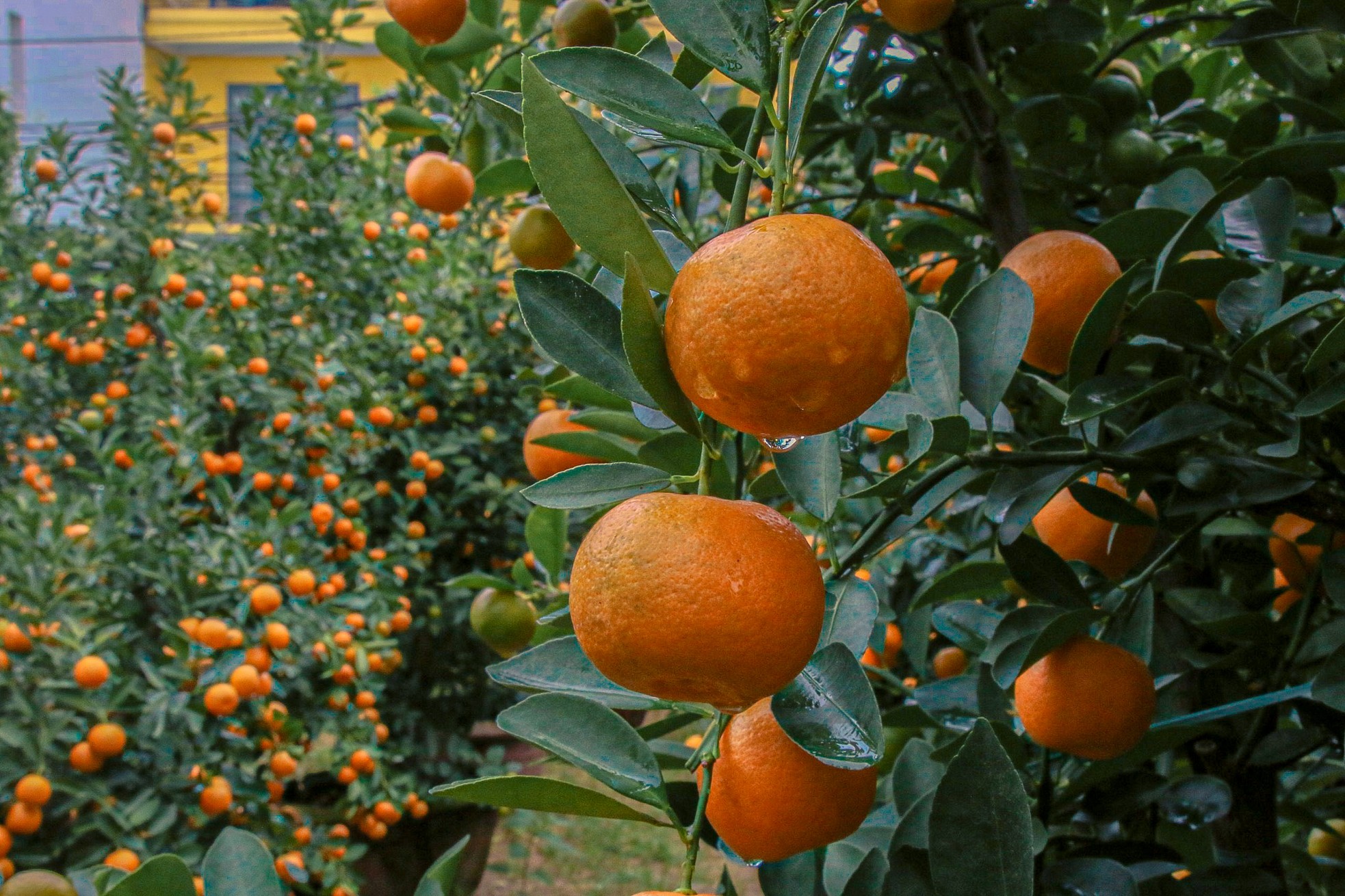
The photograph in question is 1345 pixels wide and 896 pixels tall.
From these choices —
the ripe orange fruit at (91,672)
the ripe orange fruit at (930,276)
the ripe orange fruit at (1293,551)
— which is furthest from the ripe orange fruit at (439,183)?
the ripe orange fruit at (91,672)

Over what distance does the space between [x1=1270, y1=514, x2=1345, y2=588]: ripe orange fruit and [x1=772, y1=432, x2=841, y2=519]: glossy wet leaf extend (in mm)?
448

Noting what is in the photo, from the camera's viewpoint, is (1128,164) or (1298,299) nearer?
(1298,299)

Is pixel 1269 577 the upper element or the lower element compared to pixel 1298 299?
lower

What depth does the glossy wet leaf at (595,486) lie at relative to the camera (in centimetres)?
42

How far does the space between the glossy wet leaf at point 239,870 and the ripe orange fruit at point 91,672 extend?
1356mm

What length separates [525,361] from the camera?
2.92 metres

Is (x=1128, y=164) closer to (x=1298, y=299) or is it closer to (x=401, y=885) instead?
(x=1298, y=299)

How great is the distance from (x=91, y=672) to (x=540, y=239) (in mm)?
1297

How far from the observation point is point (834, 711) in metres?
0.41

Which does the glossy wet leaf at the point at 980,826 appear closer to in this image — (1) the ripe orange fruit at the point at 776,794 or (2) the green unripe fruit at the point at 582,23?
(1) the ripe orange fruit at the point at 776,794

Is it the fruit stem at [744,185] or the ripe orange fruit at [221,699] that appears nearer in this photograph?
the fruit stem at [744,185]

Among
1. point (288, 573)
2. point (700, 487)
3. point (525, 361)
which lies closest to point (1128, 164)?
point (700, 487)

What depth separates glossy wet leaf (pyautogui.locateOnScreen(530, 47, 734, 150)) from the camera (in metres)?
0.38

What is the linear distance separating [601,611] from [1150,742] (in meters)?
0.46
